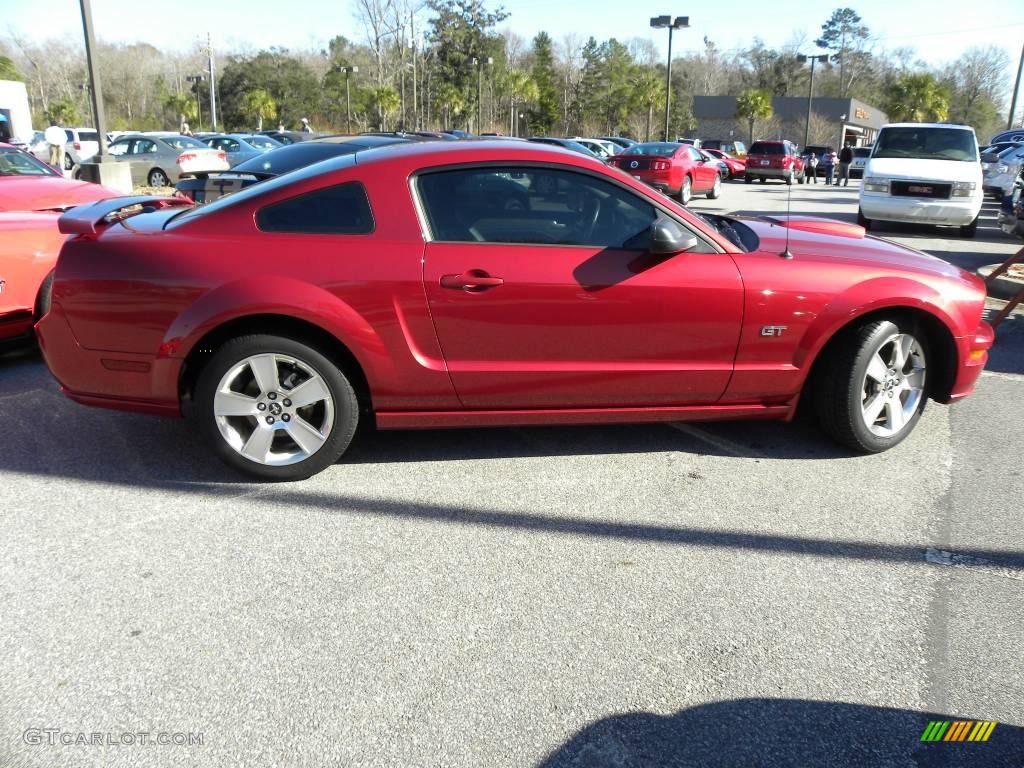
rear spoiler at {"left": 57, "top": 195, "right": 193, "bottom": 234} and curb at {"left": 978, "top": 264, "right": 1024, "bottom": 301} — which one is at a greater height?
rear spoiler at {"left": 57, "top": 195, "right": 193, "bottom": 234}

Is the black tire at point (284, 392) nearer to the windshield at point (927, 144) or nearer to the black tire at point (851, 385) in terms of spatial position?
the black tire at point (851, 385)

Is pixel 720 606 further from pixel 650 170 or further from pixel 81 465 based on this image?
pixel 650 170

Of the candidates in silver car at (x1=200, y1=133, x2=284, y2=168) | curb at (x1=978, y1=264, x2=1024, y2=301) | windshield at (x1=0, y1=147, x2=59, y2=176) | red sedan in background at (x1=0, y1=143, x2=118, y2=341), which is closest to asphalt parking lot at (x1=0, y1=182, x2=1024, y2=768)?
red sedan in background at (x1=0, y1=143, x2=118, y2=341)

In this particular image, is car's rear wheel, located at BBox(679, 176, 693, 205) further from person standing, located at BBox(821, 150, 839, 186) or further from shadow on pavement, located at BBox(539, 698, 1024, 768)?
shadow on pavement, located at BBox(539, 698, 1024, 768)

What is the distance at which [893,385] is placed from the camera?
425cm

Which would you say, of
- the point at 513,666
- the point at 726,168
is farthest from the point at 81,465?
the point at 726,168

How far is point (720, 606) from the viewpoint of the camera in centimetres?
295

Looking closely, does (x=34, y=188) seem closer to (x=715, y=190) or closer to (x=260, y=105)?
(x=715, y=190)

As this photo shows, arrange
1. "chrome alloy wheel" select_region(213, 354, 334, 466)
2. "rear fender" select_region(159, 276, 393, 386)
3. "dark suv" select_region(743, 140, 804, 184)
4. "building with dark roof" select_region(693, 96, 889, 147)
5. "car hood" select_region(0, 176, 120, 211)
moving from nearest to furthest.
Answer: "rear fender" select_region(159, 276, 393, 386)
"chrome alloy wheel" select_region(213, 354, 334, 466)
"car hood" select_region(0, 176, 120, 211)
"dark suv" select_region(743, 140, 804, 184)
"building with dark roof" select_region(693, 96, 889, 147)

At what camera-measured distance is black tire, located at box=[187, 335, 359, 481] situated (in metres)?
3.75

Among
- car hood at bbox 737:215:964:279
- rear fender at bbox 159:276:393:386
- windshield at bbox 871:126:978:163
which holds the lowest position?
rear fender at bbox 159:276:393:386

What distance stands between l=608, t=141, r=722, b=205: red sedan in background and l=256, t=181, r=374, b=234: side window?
15389mm

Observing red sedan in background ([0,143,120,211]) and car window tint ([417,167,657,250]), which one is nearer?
car window tint ([417,167,657,250])

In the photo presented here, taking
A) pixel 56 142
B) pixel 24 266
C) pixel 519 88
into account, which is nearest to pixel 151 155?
pixel 56 142
